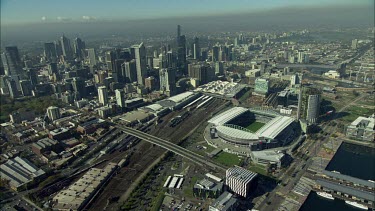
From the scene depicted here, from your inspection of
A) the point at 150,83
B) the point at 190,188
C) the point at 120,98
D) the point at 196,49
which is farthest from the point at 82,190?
the point at 196,49

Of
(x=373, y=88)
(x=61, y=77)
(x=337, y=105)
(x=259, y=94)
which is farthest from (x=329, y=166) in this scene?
(x=61, y=77)

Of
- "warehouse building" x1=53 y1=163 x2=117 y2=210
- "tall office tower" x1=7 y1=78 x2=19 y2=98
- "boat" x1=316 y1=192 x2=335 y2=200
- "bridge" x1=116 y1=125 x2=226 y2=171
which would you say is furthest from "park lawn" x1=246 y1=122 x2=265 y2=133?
"tall office tower" x1=7 y1=78 x2=19 y2=98

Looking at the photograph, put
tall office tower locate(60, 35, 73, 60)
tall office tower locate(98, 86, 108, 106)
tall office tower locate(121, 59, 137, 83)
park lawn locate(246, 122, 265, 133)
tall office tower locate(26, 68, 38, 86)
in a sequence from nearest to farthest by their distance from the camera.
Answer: park lawn locate(246, 122, 265, 133) < tall office tower locate(98, 86, 108, 106) < tall office tower locate(26, 68, 38, 86) < tall office tower locate(121, 59, 137, 83) < tall office tower locate(60, 35, 73, 60)

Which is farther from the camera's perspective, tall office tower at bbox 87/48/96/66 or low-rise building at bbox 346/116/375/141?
tall office tower at bbox 87/48/96/66

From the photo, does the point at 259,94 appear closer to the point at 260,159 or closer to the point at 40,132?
the point at 260,159

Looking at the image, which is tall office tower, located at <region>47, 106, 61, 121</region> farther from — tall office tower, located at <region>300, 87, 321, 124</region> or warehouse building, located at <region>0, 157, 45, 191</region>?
tall office tower, located at <region>300, 87, 321, 124</region>

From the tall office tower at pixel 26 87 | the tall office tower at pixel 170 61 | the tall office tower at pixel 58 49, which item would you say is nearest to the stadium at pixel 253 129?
the tall office tower at pixel 170 61
